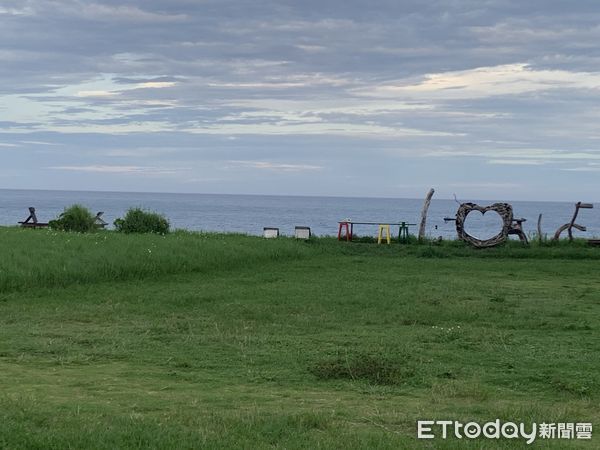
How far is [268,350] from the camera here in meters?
10.1

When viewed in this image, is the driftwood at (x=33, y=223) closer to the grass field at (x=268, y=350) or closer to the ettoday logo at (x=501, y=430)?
the grass field at (x=268, y=350)

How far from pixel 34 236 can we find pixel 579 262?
1636 cm

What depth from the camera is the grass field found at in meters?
6.55

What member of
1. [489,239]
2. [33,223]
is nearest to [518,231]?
[489,239]

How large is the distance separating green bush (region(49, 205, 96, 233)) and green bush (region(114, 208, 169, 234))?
3.23 ft

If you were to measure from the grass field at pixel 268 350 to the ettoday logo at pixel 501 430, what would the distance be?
0.39 feet

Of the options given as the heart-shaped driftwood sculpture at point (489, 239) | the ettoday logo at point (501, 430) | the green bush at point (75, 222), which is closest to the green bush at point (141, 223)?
the green bush at point (75, 222)

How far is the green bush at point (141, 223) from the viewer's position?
28516 mm

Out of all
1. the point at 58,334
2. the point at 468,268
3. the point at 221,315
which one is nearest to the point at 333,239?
the point at 468,268

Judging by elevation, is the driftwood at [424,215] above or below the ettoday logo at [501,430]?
above

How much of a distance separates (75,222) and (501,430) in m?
23.8

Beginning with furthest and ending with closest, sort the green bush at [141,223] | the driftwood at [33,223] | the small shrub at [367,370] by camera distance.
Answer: the driftwood at [33,223] < the green bush at [141,223] < the small shrub at [367,370]

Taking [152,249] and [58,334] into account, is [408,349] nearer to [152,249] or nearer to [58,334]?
[58,334]

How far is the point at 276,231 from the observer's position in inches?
1166
